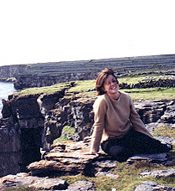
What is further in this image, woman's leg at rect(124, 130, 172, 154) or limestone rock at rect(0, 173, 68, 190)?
woman's leg at rect(124, 130, 172, 154)

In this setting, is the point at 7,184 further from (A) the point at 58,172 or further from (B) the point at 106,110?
(B) the point at 106,110

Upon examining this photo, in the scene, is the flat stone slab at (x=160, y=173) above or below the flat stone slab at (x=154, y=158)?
below

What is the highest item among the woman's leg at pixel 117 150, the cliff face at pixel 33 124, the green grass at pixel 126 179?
the woman's leg at pixel 117 150

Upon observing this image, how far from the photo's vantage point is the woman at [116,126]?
5.14m

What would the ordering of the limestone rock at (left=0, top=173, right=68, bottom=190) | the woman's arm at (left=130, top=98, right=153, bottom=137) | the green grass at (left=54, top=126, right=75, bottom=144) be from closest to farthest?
the limestone rock at (left=0, top=173, right=68, bottom=190) → the woman's arm at (left=130, top=98, right=153, bottom=137) → the green grass at (left=54, top=126, right=75, bottom=144)

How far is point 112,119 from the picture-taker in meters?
5.19

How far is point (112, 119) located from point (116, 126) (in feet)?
0.76

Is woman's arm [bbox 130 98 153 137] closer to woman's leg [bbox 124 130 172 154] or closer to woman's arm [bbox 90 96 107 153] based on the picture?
woman's leg [bbox 124 130 172 154]

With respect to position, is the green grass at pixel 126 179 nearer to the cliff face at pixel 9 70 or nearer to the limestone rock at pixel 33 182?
the limestone rock at pixel 33 182

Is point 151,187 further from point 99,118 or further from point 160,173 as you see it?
point 99,118

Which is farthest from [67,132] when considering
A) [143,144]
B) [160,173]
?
[160,173]

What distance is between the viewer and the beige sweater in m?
5.13

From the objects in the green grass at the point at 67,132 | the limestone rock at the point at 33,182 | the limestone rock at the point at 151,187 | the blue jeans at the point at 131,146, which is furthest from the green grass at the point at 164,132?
the green grass at the point at 67,132

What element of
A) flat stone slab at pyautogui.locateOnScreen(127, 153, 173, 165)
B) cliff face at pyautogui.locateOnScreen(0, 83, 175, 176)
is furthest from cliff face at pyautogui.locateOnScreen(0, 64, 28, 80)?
flat stone slab at pyautogui.locateOnScreen(127, 153, 173, 165)
